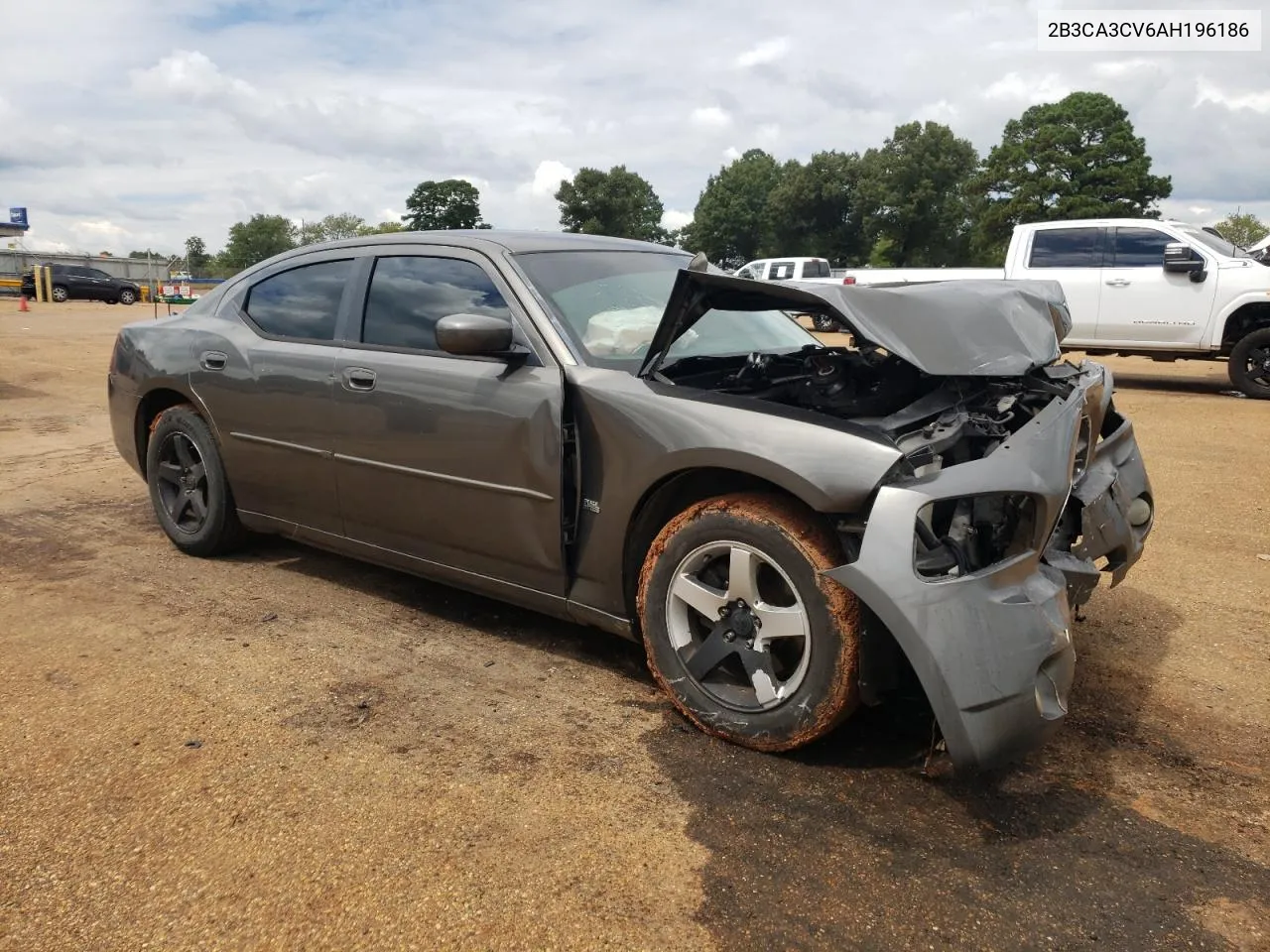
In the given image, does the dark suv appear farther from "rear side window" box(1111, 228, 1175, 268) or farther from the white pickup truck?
"rear side window" box(1111, 228, 1175, 268)

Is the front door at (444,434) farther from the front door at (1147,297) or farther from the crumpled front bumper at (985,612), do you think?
the front door at (1147,297)

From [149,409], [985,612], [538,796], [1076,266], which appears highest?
[1076,266]

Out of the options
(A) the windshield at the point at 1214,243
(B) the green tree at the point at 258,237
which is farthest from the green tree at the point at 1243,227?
(B) the green tree at the point at 258,237

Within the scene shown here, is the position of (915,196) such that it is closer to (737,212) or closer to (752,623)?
(737,212)

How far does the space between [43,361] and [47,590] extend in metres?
11.3

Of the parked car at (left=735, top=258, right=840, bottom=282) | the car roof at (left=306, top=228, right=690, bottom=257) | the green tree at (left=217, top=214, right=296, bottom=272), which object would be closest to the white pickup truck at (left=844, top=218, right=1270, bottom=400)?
the car roof at (left=306, top=228, right=690, bottom=257)

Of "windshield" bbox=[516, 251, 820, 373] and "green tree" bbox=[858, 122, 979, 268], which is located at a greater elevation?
"green tree" bbox=[858, 122, 979, 268]

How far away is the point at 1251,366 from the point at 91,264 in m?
48.1

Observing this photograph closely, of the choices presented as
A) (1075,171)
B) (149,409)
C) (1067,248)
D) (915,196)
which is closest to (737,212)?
(915,196)

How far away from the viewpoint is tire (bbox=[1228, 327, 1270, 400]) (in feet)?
35.1

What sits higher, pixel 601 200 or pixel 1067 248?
pixel 601 200

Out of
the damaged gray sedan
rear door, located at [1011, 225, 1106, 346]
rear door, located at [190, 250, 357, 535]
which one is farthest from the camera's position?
rear door, located at [1011, 225, 1106, 346]

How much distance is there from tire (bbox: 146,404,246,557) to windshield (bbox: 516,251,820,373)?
81.2 inches

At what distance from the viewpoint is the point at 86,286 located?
118 ft
